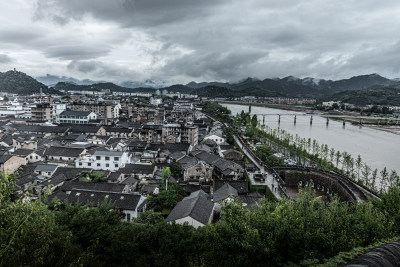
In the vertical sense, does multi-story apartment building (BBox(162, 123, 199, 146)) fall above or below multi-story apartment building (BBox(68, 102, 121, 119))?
below

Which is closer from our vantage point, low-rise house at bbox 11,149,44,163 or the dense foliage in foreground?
the dense foliage in foreground

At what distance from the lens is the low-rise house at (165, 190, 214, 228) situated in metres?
8.31

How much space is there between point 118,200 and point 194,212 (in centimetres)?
320

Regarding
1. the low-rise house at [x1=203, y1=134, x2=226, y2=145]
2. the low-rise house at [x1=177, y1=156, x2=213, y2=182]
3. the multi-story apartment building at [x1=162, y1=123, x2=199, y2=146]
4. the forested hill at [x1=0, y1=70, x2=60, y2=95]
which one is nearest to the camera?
the low-rise house at [x1=177, y1=156, x2=213, y2=182]

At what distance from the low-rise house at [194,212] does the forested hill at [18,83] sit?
73941 mm

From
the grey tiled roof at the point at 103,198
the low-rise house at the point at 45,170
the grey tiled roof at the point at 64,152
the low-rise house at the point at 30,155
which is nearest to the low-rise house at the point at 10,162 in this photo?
the low-rise house at the point at 30,155

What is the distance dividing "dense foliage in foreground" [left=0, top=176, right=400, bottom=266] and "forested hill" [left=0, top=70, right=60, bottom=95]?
76.4 meters

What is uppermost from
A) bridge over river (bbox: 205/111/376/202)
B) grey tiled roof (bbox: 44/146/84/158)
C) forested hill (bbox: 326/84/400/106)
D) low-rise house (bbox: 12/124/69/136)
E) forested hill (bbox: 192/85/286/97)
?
forested hill (bbox: 192/85/286/97)

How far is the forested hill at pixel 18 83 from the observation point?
217ft

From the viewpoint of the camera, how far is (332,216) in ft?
16.7

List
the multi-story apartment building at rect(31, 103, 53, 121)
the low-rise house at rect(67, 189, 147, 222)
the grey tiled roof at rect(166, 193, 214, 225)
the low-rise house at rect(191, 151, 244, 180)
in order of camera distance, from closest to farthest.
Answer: the grey tiled roof at rect(166, 193, 214, 225)
the low-rise house at rect(67, 189, 147, 222)
the low-rise house at rect(191, 151, 244, 180)
the multi-story apartment building at rect(31, 103, 53, 121)

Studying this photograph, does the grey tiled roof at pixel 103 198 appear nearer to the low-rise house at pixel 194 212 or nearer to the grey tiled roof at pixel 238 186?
the low-rise house at pixel 194 212

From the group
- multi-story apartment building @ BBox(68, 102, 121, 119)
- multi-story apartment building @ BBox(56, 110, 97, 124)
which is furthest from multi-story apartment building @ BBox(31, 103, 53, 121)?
multi-story apartment building @ BBox(68, 102, 121, 119)

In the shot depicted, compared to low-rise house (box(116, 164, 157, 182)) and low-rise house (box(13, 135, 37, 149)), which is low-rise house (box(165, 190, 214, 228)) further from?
low-rise house (box(13, 135, 37, 149))
